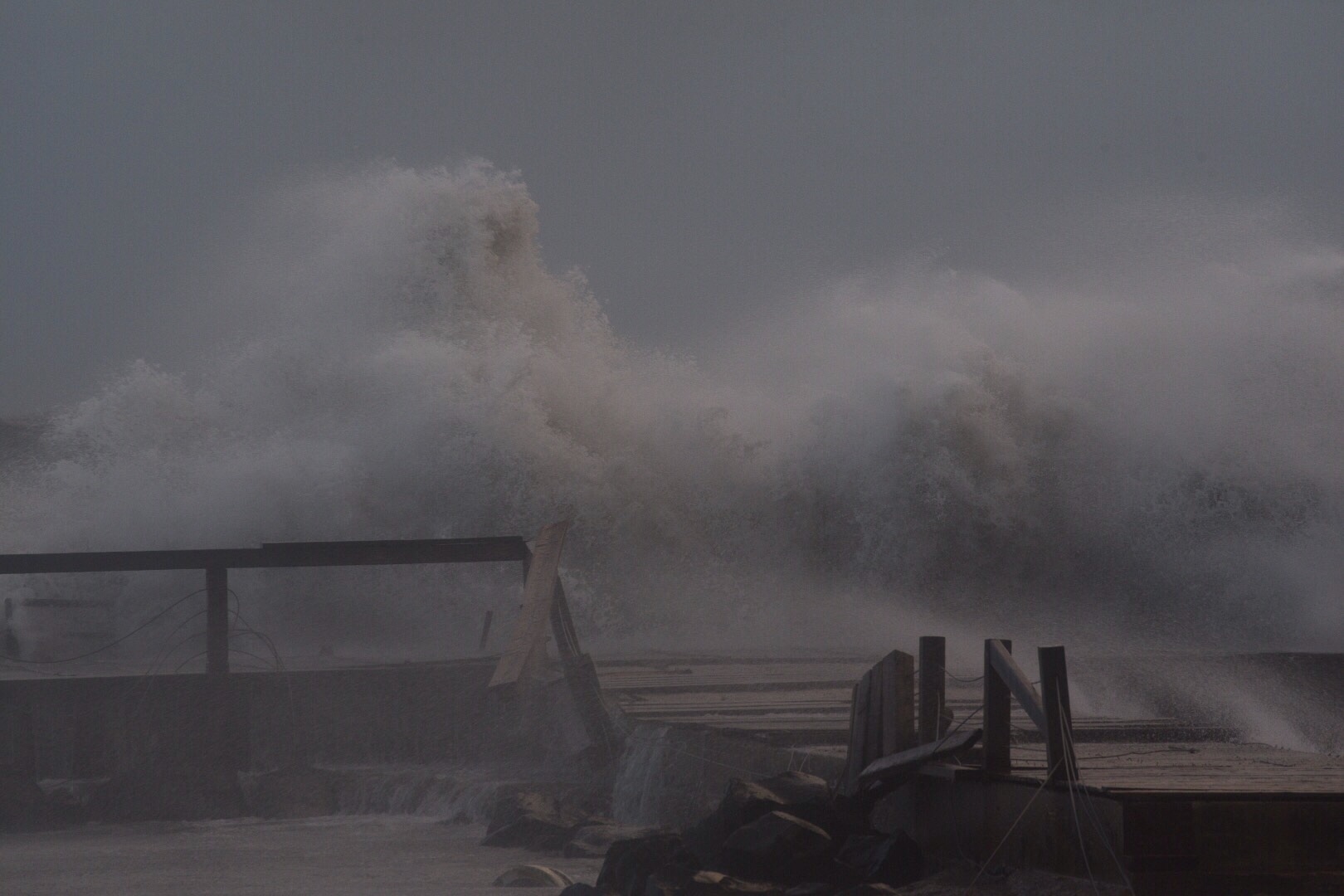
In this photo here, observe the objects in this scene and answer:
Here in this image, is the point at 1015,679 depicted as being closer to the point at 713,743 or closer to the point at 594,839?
the point at 713,743

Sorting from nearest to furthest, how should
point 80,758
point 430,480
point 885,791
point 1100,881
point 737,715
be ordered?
point 1100,881 < point 885,791 < point 737,715 < point 80,758 < point 430,480

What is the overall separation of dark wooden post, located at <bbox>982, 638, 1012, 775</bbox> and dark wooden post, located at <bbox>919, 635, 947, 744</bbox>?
77 centimetres

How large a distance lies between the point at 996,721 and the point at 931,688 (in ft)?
2.88

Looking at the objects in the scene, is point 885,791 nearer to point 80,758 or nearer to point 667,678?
point 667,678

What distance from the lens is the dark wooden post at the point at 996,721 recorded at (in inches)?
265

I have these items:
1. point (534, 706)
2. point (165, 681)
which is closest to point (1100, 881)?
point (534, 706)

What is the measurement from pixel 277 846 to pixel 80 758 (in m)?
3.94

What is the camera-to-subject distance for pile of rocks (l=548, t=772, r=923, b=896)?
23.0ft

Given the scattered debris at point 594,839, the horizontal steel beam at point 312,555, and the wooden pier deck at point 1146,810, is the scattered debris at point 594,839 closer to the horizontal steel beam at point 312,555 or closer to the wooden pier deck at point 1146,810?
the wooden pier deck at point 1146,810

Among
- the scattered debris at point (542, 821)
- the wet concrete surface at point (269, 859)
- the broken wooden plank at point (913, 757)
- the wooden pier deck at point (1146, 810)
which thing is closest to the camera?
the wooden pier deck at point (1146, 810)

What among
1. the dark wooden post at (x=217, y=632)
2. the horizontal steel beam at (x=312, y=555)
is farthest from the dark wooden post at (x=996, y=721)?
the dark wooden post at (x=217, y=632)

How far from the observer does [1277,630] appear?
24.0 m

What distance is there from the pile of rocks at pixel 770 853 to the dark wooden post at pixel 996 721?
675 mm

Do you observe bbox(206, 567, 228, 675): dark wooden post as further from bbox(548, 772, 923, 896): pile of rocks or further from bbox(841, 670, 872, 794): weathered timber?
bbox(841, 670, 872, 794): weathered timber
